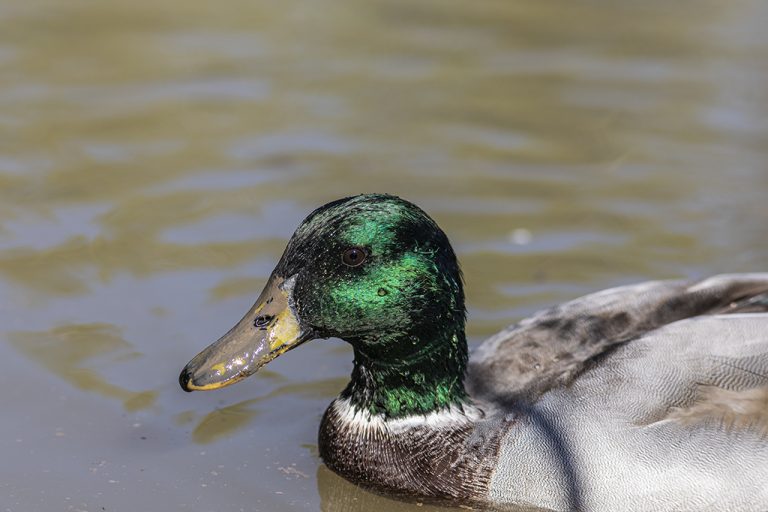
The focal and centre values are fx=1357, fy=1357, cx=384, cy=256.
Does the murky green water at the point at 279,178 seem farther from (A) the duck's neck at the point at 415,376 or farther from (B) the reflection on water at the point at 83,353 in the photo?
(A) the duck's neck at the point at 415,376

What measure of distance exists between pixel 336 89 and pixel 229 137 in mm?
1172

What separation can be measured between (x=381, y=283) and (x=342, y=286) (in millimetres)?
152

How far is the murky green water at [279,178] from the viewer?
5.86 meters

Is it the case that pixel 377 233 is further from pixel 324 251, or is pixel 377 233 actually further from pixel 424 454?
pixel 424 454

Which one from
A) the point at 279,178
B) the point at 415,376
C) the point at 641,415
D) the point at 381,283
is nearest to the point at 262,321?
the point at 381,283

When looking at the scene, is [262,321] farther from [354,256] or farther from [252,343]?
[354,256]

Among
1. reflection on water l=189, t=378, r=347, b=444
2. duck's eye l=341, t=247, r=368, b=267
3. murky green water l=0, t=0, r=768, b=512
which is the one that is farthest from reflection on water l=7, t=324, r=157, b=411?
duck's eye l=341, t=247, r=368, b=267

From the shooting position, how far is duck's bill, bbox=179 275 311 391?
502cm

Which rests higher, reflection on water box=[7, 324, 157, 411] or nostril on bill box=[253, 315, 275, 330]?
nostril on bill box=[253, 315, 275, 330]

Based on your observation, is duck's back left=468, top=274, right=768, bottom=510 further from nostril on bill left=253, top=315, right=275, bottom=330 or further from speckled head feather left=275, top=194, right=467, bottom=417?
nostril on bill left=253, top=315, right=275, bottom=330

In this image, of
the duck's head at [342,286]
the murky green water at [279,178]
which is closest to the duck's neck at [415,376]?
the duck's head at [342,286]

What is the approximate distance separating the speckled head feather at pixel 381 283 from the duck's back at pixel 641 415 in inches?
16.7

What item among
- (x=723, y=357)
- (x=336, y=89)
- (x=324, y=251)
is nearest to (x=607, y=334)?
(x=723, y=357)

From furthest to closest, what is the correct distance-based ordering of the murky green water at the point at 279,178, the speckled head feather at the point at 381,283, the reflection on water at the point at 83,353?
1. the reflection on water at the point at 83,353
2. the murky green water at the point at 279,178
3. the speckled head feather at the point at 381,283
